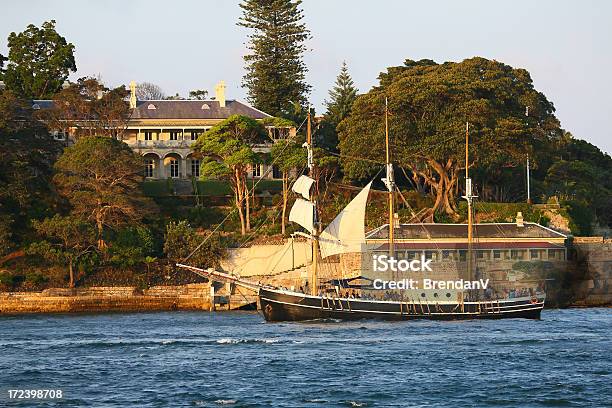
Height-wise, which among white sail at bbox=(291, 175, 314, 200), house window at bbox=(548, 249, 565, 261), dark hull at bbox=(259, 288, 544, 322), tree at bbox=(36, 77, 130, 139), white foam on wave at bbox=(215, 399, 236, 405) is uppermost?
tree at bbox=(36, 77, 130, 139)

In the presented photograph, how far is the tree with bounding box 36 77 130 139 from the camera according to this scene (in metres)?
104

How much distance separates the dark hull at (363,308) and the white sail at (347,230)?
14.9 feet

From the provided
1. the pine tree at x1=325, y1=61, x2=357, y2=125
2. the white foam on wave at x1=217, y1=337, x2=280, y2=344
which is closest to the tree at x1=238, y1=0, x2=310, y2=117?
the pine tree at x1=325, y1=61, x2=357, y2=125

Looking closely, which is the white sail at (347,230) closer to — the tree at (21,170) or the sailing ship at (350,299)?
the sailing ship at (350,299)

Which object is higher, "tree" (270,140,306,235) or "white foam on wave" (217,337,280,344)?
"tree" (270,140,306,235)

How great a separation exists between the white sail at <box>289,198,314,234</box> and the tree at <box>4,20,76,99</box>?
48000 mm

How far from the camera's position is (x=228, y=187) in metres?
105

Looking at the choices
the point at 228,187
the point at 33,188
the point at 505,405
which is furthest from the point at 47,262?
the point at 505,405

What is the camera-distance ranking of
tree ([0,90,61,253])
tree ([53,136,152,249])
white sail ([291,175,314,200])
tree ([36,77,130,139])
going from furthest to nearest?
tree ([36,77,130,139]) < tree ([0,90,61,253]) < tree ([53,136,152,249]) < white sail ([291,175,314,200])

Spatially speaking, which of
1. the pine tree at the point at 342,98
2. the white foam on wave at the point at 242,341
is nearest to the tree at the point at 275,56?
the pine tree at the point at 342,98

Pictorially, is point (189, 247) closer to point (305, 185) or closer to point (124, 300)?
point (124, 300)

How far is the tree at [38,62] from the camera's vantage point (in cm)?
12012

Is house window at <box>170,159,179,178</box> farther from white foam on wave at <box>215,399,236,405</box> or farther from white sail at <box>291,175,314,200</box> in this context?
white foam on wave at <box>215,399,236,405</box>

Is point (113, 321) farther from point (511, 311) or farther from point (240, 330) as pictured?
point (511, 311)
